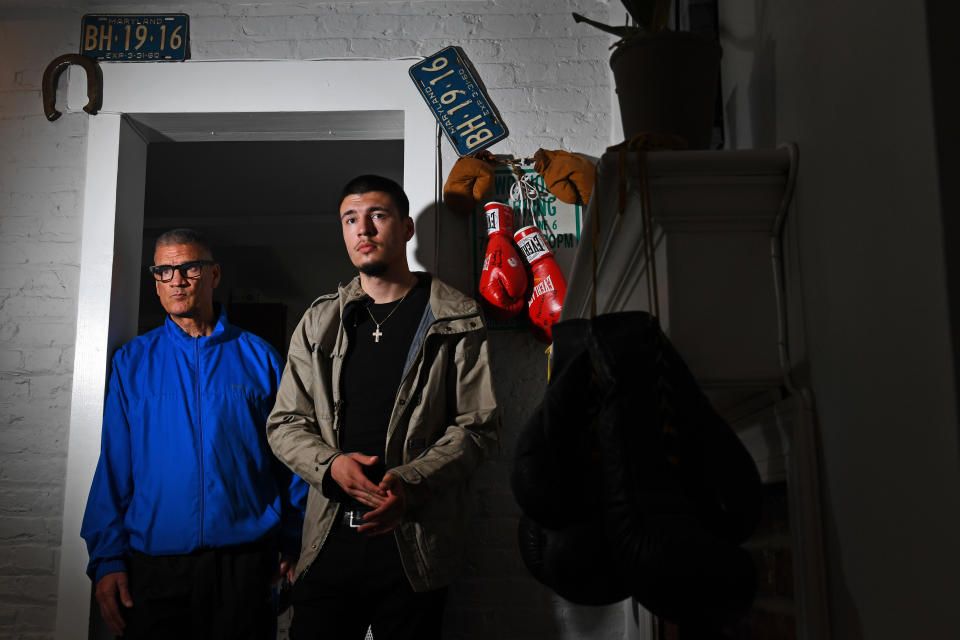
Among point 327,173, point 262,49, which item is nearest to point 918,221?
point 262,49

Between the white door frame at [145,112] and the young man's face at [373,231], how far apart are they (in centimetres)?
39

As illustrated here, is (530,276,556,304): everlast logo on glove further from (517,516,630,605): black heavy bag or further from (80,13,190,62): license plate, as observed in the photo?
(517,516,630,605): black heavy bag

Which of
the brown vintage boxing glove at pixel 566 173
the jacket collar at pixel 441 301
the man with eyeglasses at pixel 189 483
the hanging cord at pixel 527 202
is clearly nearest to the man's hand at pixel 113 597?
the man with eyeglasses at pixel 189 483

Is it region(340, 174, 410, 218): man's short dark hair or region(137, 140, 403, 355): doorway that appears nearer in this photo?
region(340, 174, 410, 218): man's short dark hair

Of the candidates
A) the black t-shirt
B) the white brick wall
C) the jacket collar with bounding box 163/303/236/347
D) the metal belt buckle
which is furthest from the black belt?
the jacket collar with bounding box 163/303/236/347

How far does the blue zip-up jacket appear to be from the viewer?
236cm

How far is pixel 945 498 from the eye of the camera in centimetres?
75

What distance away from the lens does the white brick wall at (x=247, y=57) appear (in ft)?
8.63

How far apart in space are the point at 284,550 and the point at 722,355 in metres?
1.76

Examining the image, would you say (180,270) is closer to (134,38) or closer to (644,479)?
(134,38)

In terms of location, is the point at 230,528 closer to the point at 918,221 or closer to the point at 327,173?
the point at 918,221

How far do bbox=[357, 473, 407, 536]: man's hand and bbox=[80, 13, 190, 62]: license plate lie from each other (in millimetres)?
1840

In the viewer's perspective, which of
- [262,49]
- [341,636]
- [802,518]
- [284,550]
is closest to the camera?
[802,518]

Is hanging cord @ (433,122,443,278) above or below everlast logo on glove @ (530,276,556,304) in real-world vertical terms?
above
